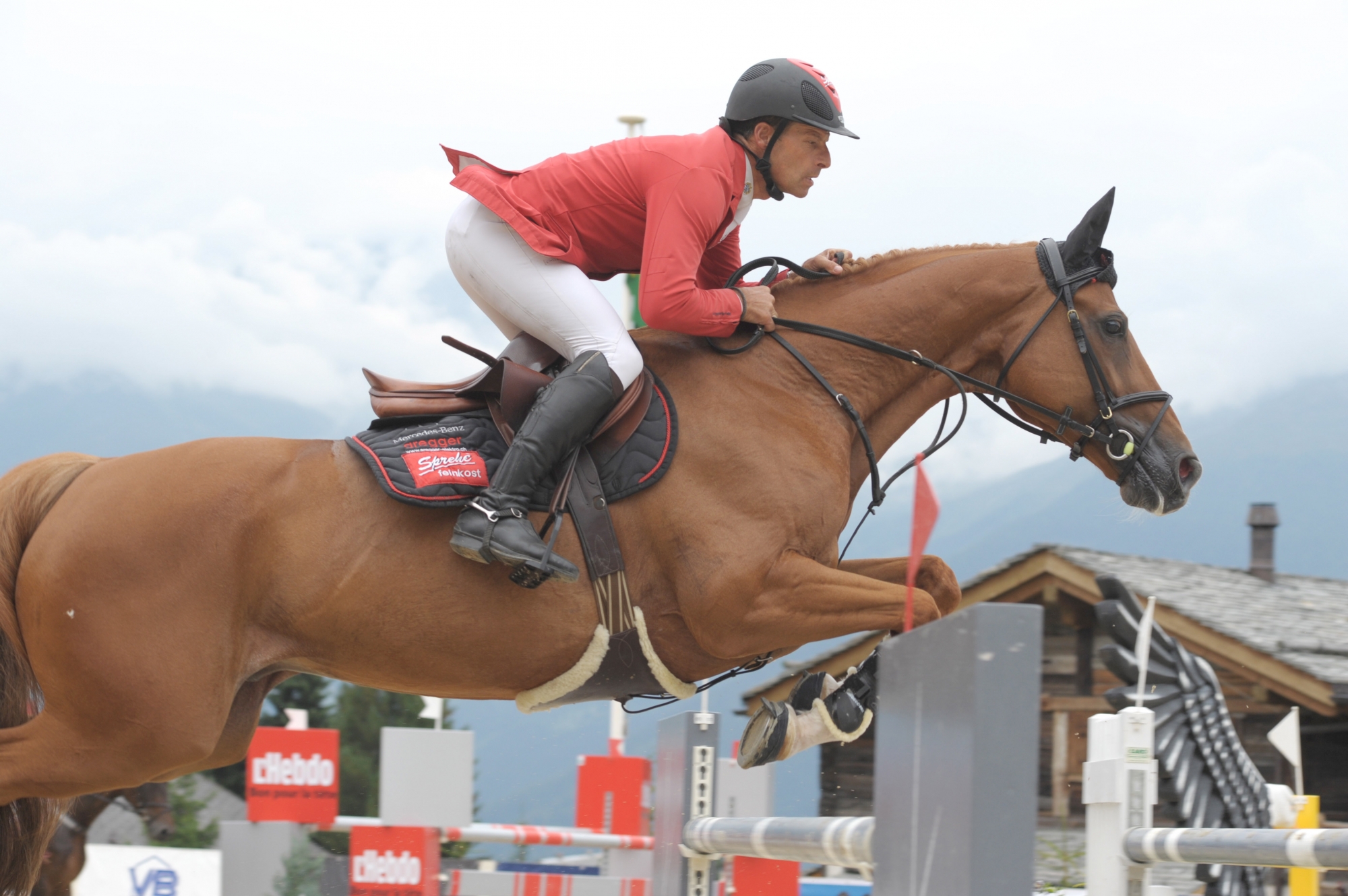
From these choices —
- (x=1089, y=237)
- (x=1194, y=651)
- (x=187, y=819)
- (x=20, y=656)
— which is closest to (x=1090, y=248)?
(x=1089, y=237)

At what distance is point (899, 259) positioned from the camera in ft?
12.0

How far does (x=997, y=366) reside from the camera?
3.60 meters

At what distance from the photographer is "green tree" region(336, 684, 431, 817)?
17797mm

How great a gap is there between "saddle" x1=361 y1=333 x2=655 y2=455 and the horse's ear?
50.4 inches

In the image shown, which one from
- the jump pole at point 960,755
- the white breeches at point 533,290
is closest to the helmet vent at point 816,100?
the white breeches at point 533,290

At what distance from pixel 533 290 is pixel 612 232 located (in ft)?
0.90

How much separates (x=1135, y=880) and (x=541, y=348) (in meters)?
2.03

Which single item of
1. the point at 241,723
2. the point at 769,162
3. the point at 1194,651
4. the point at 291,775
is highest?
the point at 769,162

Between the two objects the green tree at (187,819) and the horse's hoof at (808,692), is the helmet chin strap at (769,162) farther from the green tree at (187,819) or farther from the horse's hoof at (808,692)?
the green tree at (187,819)

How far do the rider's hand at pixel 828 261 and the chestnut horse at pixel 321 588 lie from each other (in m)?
0.54

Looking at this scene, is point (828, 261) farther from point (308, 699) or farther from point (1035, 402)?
point (308, 699)

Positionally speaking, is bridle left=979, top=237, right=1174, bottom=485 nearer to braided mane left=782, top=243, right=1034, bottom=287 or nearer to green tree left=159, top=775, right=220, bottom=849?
braided mane left=782, top=243, right=1034, bottom=287

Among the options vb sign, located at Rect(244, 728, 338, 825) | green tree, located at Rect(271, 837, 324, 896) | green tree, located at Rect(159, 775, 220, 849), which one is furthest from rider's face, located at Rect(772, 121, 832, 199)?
green tree, located at Rect(159, 775, 220, 849)

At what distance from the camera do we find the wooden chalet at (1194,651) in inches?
369
